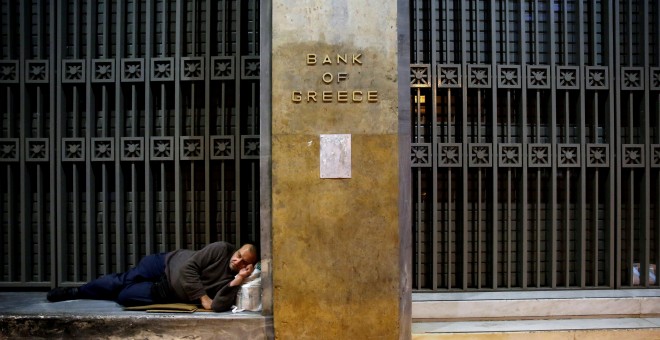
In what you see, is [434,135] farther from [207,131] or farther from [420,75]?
[207,131]

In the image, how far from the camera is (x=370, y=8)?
4.41 metres

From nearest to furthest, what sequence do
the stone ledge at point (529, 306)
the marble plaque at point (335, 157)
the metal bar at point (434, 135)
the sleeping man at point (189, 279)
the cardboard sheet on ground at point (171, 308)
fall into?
the marble plaque at point (335, 157) < the cardboard sheet on ground at point (171, 308) < the sleeping man at point (189, 279) < the stone ledge at point (529, 306) < the metal bar at point (434, 135)

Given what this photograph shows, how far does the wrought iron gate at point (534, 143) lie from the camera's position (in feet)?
16.8

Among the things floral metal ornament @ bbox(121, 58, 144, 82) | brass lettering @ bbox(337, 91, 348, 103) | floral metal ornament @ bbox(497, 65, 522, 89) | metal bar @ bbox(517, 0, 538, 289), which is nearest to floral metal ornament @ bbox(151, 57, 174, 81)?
floral metal ornament @ bbox(121, 58, 144, 82)

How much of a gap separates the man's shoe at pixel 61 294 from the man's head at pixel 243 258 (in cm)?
180

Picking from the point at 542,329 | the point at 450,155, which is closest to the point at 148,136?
the point at 450,155

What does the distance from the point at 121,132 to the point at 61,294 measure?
1880 millimetres

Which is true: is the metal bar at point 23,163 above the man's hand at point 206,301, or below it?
above

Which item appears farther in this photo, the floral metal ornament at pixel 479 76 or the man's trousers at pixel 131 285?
the floral metal ornament at pixel 479 76

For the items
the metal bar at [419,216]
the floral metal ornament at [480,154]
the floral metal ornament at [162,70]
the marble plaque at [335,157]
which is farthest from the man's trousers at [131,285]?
the floral metal ornament at [480,154]

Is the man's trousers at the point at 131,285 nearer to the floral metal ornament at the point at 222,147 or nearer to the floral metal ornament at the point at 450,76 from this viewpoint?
the floral metal ornament at the point at 222,147

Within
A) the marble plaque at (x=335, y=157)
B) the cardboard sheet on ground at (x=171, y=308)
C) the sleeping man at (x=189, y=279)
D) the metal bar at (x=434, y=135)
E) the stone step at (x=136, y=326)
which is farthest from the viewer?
the metal bar at (x=434, y=135)

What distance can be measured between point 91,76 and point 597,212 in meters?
5.96

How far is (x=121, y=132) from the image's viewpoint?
17.2 ft
